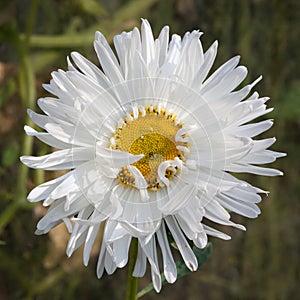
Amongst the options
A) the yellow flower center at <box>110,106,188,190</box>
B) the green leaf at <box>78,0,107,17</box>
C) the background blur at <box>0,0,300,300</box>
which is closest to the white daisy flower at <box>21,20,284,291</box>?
the yellow flower center at <box>110,106,188,190</box>

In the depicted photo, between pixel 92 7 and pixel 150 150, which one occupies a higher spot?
pixel 92 7

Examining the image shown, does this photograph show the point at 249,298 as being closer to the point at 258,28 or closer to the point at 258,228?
the point at 258,228

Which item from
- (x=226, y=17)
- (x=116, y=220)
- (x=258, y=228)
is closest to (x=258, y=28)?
(x=226, y=17)

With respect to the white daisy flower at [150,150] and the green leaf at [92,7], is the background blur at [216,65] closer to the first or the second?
the green leaf at [92,7]

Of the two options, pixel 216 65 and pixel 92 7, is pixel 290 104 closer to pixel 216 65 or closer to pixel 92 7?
pixel 216 65

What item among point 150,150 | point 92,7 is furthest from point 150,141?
point 92,7

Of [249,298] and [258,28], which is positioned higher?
[258,28]

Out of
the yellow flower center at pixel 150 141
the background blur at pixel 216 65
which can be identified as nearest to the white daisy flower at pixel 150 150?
the yellow flower center at pixel 150 141

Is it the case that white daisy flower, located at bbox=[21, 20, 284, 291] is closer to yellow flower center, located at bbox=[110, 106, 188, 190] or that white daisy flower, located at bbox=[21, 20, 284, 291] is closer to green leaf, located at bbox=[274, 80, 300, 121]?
yellow flower center, located at bbox=[110, 106, 188, 190]
